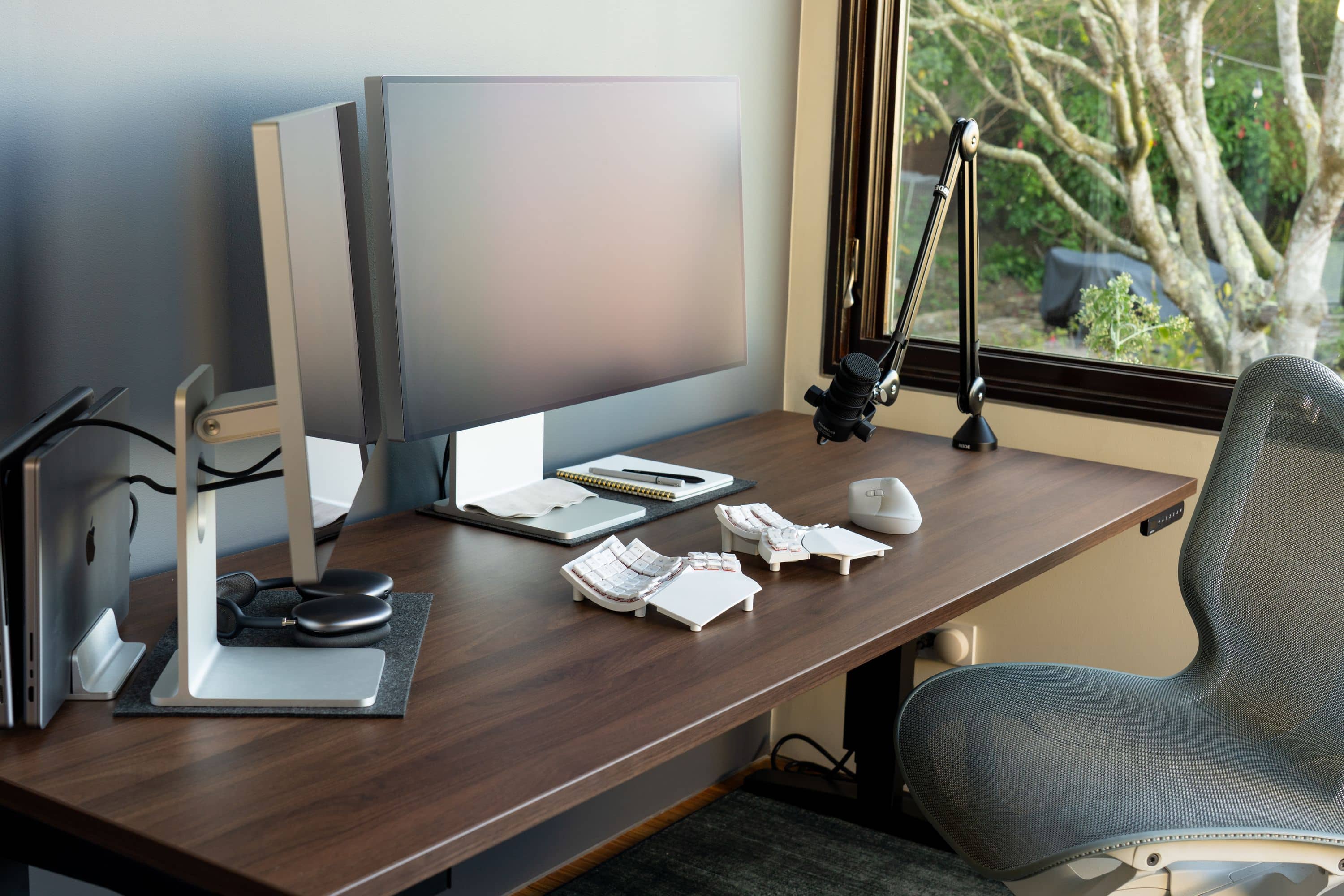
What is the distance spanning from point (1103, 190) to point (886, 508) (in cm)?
93

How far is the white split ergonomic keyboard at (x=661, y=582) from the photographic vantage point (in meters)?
1.22

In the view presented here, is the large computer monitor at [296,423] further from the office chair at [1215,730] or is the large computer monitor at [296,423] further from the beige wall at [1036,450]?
the beige wall at [1036,450]

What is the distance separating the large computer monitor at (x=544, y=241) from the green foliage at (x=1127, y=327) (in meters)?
0.74

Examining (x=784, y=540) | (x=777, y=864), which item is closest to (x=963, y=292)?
(x=784, y=540)

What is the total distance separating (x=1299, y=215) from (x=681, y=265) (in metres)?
1.05

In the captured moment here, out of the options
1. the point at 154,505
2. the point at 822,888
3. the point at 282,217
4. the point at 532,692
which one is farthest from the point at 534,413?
the point at 822,888

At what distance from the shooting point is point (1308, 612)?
1.28m

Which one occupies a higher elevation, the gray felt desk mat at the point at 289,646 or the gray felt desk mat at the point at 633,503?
the gray felt desk mat at the point at 289,646

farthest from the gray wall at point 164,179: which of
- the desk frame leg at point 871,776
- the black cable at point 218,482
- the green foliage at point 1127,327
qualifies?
the green foliage at point 1127,327

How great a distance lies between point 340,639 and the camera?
112cm

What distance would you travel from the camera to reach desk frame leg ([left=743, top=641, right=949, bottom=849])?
1.89 m

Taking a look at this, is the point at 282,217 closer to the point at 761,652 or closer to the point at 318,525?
the point at 318,525

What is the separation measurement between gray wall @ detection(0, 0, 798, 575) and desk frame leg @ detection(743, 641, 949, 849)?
0.79 meters

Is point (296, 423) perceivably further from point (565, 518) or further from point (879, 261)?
point (879, 261)
